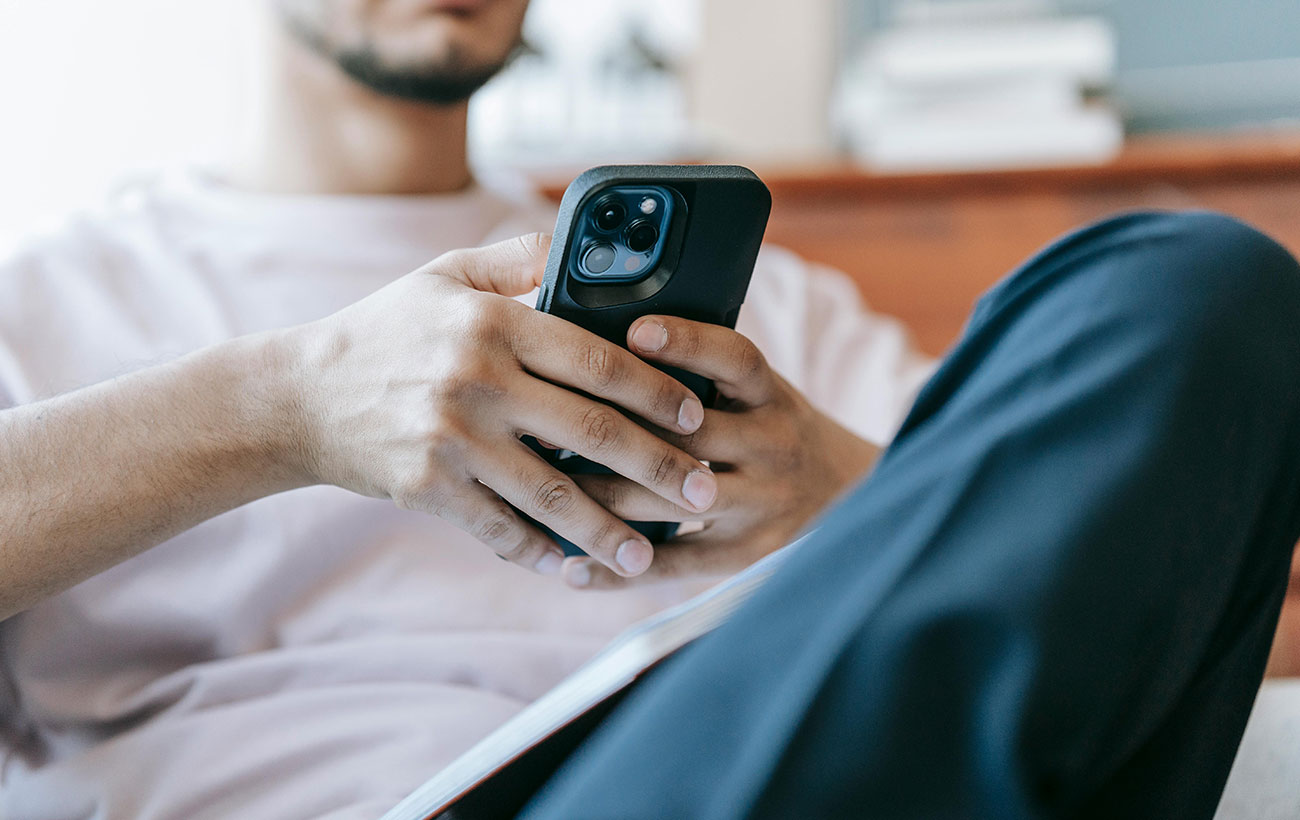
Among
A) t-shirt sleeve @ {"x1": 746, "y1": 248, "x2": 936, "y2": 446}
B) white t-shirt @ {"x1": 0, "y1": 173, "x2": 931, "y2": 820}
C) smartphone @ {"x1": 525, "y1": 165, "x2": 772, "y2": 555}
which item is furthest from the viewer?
t-shirt sleeve @ {"x1": 746, "y1": 248, "x2": 936, "y2": 446}

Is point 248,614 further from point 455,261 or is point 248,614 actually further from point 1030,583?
point 1030,583

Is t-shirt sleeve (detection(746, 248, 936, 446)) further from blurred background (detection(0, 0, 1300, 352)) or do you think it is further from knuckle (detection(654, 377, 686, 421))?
knuckle (detection(654, 377, 686, 421))

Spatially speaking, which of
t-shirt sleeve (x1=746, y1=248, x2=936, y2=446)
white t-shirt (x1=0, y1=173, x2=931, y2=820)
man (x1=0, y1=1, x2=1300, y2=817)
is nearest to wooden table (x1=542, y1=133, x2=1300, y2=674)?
t-shirt sleeve (x1=746, y1=248, x2=936, y2=446)

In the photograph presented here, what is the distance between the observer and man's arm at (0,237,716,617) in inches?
17.0

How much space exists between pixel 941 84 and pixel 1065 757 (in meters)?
0.98

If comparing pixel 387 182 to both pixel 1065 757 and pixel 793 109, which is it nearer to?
pixel 1065 757

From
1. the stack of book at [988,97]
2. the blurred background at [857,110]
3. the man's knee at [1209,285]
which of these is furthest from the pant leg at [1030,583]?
the stack of book at [988,97]

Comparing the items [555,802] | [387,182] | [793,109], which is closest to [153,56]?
[387,182]

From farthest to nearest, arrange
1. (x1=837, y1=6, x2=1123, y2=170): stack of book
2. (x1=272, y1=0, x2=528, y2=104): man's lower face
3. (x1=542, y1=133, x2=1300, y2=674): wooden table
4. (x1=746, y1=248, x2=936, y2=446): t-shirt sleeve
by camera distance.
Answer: (x1=837, y1=6, x2=1123, y2=170): stack of book
(x1=542, y1=133, x2=1300, y2=674): wooden table
(x1=746, y1=248, x2=936, y2=446): t-shirt sleeve
(x1=272, y1=0, x2=528, y2=104): man's lower face

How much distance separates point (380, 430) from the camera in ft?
1.47

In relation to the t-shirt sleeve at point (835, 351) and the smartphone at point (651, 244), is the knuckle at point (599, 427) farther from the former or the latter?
the t-shirt sleeve at point (835, 351)

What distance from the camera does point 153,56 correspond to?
128 cm

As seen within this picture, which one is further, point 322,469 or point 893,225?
point 893,225

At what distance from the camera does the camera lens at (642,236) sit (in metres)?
0.42
